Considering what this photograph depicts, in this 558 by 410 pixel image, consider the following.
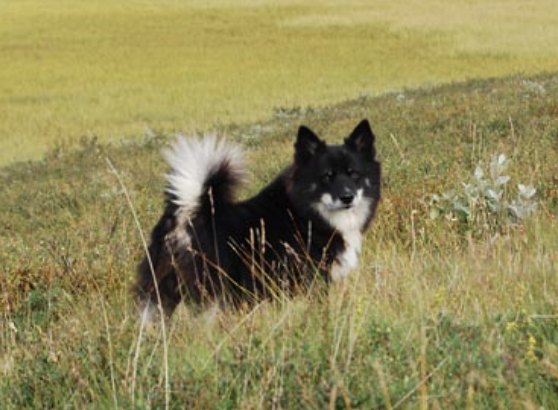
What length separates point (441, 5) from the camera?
165ft

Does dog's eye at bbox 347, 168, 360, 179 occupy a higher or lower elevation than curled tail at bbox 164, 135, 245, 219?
lower

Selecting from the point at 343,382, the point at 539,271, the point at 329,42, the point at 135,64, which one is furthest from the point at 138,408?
the point at 329,42

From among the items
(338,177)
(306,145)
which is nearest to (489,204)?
(338,177)

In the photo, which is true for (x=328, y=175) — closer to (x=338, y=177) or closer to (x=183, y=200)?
(x=338, y=177)

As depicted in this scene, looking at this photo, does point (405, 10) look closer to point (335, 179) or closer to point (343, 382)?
point (335, 179)

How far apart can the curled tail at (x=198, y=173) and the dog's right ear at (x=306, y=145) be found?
704mm

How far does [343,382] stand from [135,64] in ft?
116

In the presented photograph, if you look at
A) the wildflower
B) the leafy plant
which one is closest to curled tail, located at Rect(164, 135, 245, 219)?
the leafy plant

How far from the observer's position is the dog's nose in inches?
235

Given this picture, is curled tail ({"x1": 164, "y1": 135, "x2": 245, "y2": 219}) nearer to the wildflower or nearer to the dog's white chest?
the dog's white chest

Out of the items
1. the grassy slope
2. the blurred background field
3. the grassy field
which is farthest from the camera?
the grassy field

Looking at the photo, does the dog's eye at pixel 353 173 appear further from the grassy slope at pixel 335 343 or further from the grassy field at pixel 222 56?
the grassy field at pixel 222 56

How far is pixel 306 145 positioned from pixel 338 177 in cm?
32

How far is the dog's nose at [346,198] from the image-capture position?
598 centimetres
